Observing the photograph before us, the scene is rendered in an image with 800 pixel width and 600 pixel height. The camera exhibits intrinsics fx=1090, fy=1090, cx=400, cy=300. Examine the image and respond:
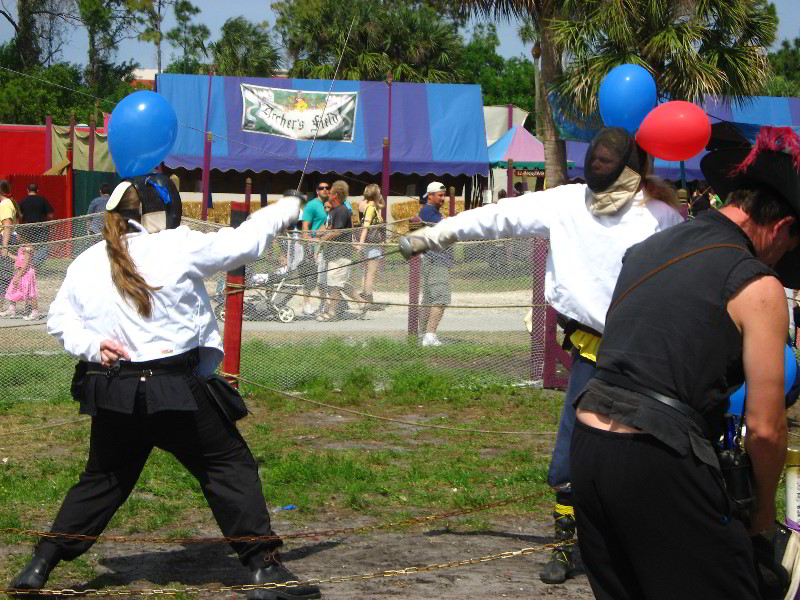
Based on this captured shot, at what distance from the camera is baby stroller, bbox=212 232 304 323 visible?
880cm

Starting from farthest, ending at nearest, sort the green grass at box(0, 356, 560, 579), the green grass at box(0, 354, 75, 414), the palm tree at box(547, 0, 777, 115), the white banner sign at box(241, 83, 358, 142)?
the white banner sign at box(241, 83, 358, 142) < the palm tree at box(547, 0, 777, 115) < the green grass at box(0, 354, 75, 414) < the green grass at box(0, 356, 560, 579)

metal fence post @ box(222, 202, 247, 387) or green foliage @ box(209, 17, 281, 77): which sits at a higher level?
green foliage @ box(209, 17, 281, 77)

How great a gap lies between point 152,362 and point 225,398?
34cm

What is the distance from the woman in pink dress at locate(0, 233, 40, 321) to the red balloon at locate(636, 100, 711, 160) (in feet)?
A: 17.2

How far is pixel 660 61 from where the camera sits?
58.1 feet

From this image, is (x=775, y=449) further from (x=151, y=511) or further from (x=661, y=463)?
(x=151, y=511)

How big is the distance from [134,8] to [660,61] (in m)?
36.3

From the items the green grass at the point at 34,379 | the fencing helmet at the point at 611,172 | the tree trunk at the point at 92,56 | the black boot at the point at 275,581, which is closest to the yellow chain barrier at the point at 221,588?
the black boot at the point at 275,581

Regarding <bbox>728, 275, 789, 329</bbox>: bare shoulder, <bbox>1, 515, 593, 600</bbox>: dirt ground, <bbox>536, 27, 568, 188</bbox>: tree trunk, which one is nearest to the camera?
<bbox>728, 275, 789, 329</bbox>: bare shoulder

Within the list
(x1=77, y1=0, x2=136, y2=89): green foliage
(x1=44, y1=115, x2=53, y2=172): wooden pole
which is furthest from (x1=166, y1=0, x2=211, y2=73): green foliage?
(x1=44, y1=115, x2=53, y2=172): wooden pole

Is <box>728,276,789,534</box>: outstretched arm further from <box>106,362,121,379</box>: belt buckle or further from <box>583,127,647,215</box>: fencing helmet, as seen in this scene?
<box>106,362,121,379</box>: belt buckle

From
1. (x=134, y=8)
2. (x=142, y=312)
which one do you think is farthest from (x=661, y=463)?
(x=134, y=8)

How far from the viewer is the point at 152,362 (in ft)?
14.0

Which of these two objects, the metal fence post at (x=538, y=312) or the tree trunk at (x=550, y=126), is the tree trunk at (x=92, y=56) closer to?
the tree trunk at (x=550, y=126)
